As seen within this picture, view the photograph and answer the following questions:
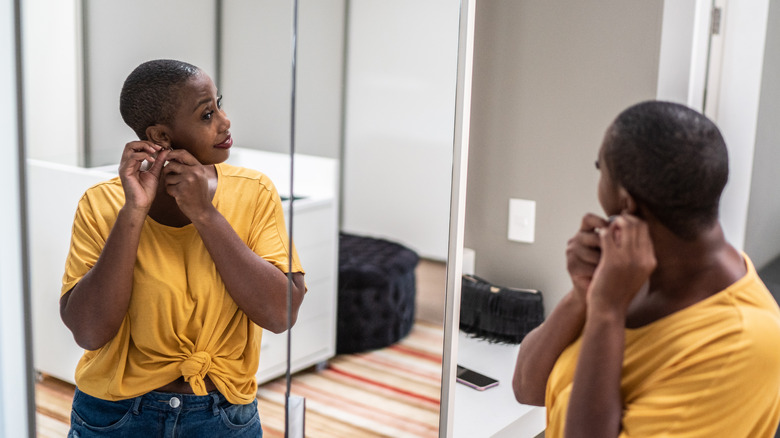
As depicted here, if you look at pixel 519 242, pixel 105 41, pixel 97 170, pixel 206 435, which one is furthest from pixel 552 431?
pixel 105 41

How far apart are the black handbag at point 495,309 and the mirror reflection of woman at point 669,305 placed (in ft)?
1.87

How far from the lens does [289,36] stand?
40.4 inches

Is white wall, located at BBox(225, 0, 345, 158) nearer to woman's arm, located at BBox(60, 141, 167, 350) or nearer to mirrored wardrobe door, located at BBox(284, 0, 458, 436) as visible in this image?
mirrored wardrobe door, located at BBox(284, 0, 458, 436)

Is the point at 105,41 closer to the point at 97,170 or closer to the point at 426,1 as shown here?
the point at 97,170

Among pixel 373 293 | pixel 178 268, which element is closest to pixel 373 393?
pixel 373 293

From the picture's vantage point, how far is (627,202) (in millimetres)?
775

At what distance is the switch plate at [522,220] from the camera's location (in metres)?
1.42

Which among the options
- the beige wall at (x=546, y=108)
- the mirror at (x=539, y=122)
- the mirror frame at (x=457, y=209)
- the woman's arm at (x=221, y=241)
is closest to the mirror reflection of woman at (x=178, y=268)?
the woman's arm at (x=221, y=241)

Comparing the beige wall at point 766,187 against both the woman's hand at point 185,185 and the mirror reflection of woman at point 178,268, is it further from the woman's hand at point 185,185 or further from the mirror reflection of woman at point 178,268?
the woman's hand at point 185,185

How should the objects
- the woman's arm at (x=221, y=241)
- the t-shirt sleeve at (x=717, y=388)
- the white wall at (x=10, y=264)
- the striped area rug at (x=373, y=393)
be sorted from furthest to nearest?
the white wall at (x=10, y=264) → the striped area rug at (x=373, y=393) → the woman's arm at (x=221, y=241) → the t-shirt sleeve at (x=717, y=388)

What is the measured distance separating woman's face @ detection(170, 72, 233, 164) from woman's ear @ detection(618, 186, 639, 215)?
0.53 metres

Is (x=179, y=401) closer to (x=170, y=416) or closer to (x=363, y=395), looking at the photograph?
(x=170, y=416)

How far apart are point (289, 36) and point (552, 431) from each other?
63 cm

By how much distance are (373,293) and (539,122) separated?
51 centimetres
